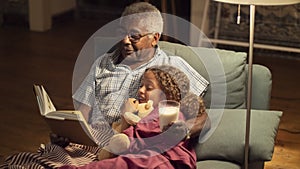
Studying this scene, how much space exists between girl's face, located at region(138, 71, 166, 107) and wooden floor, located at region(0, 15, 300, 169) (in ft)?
3.53

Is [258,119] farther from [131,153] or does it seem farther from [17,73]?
[17,73]

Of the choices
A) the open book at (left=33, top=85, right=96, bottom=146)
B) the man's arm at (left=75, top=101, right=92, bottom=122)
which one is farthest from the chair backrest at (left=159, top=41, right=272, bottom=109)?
the open book at (left=33, top=85, right=96, bottom=146)

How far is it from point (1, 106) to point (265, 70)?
191cm

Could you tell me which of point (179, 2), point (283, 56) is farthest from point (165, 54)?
point (179, 2)

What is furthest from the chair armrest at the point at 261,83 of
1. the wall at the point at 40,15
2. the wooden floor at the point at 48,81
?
the wall at the point at 40,15

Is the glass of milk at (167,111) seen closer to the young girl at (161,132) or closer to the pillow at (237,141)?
the young girl at (161,132)

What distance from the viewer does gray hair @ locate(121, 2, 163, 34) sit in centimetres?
237

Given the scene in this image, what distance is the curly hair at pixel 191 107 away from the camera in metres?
2.20

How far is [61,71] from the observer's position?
4359 mm

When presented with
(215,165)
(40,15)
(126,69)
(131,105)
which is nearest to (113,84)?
(126,69)

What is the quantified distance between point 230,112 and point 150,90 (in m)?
0.37

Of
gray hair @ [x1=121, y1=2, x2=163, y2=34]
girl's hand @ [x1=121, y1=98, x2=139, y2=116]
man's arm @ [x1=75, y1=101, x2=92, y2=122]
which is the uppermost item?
gray hair @ [x1=121, y1=2, x2=163, y2=34]

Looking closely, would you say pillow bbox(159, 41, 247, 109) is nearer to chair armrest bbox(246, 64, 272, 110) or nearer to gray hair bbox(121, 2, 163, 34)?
chair armrest bbox(246, 64, 272, 110)

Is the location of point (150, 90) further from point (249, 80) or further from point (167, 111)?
point (249, 80)
